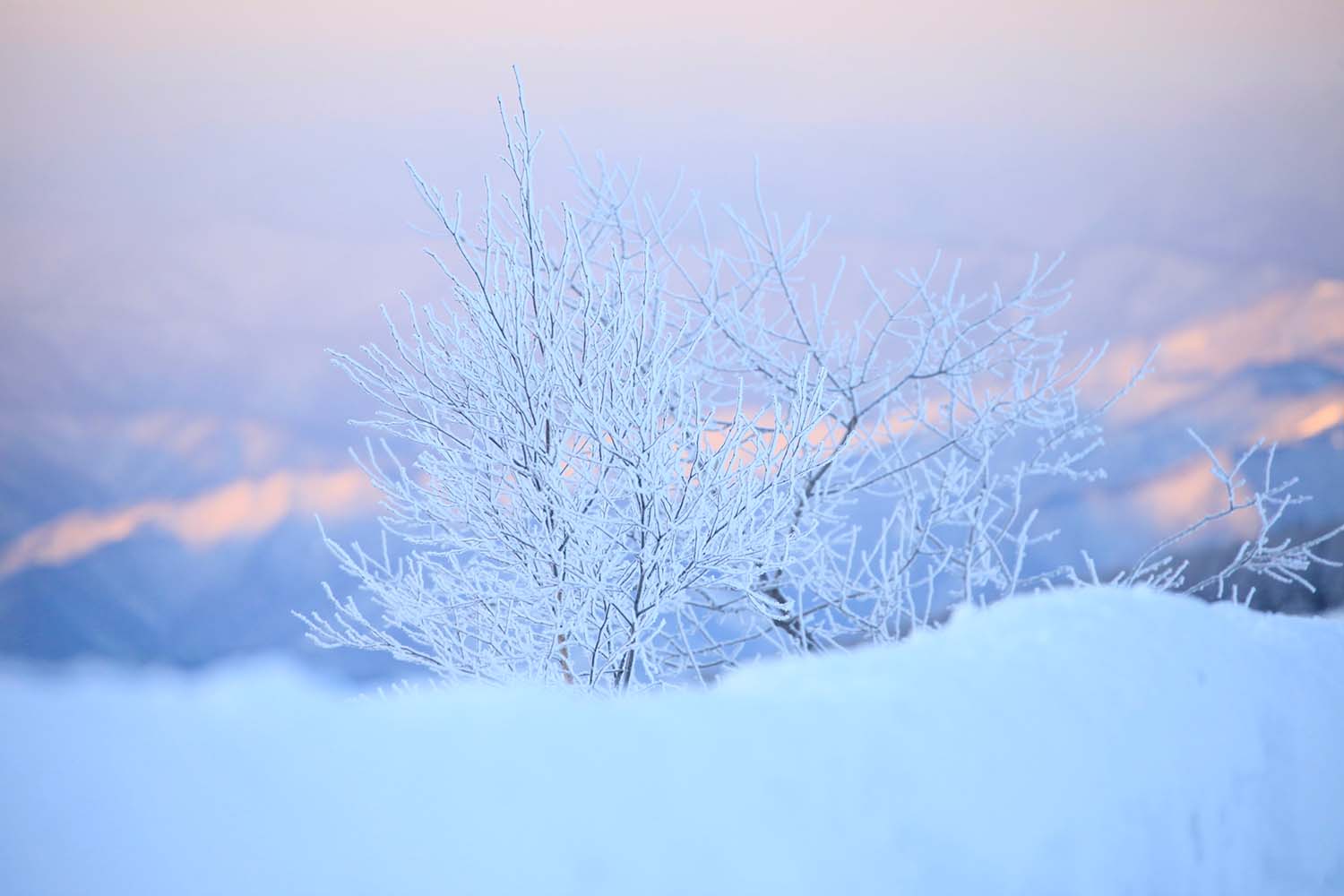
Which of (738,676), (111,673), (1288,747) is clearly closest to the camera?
(111,673)

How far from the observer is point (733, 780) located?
1816mm

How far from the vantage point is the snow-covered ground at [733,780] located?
1.47 m

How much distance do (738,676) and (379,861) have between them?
931mm

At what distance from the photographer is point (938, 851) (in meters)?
1.95

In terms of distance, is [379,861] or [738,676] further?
[738,676]

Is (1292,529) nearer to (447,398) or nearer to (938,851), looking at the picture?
(447,398)

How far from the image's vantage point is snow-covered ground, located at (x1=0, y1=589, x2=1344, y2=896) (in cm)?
147

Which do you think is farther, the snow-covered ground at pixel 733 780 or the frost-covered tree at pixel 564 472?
the frost-covered tree at pixel 564 472

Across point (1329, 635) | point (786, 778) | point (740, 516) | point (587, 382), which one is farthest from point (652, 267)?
point (786, 778)

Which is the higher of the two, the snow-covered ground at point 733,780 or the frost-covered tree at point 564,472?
the frost-covered tree at point 564,472

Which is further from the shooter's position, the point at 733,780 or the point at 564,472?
the point at 564,472

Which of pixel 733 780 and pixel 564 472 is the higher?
pixel 564 472

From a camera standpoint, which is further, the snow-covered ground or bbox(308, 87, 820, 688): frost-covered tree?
bbox(308, 87, 820, 688): frost-covered tree

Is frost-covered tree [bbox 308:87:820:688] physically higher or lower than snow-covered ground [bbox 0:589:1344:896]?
higher
